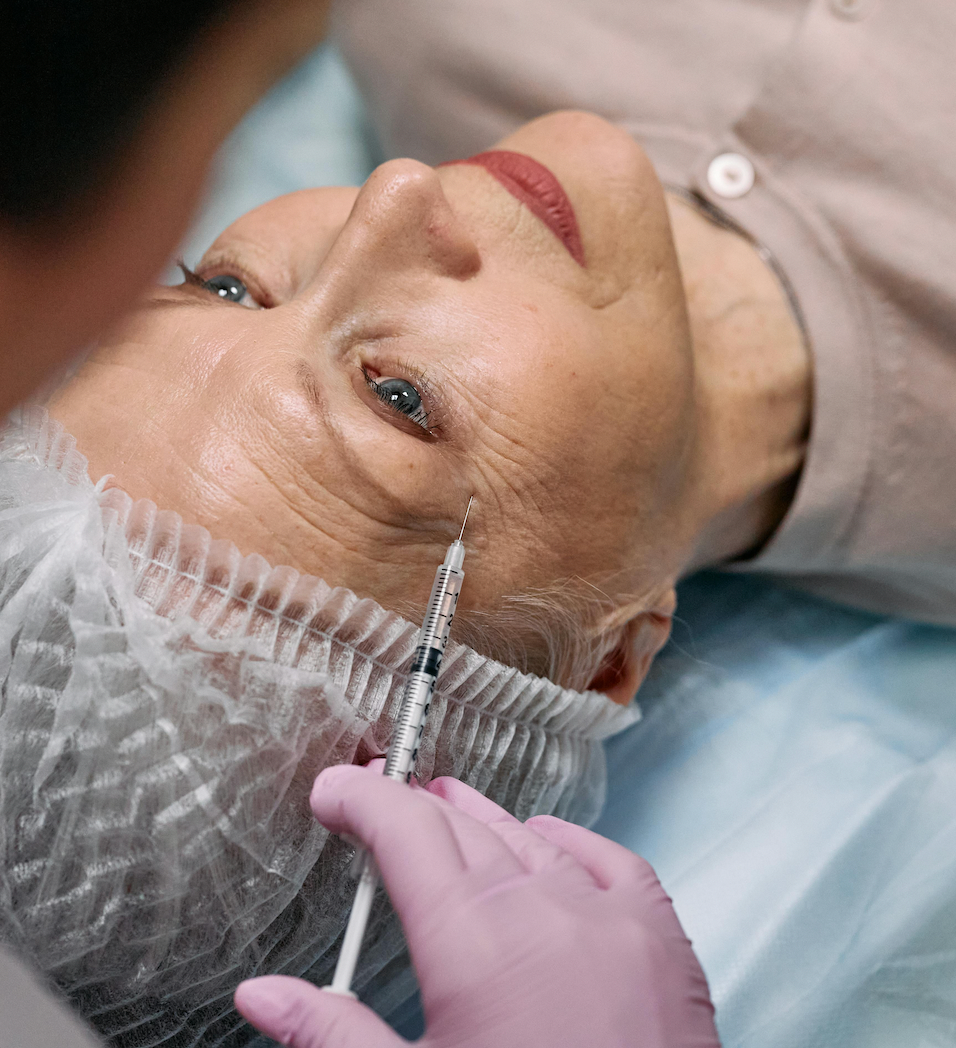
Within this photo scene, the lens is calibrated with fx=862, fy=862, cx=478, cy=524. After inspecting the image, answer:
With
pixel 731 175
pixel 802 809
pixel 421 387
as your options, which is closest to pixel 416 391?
pixel 421 387

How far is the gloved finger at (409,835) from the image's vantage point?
27.8 inches

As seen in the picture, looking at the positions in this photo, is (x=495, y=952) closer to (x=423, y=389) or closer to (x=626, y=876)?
(x=626, y=876)

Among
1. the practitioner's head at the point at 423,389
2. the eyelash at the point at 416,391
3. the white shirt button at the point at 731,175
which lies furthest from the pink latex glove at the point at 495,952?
the white shirt button at the point at 731,175

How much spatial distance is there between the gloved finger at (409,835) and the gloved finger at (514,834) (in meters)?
0.02

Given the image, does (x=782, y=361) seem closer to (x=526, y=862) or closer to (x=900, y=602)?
(x=900, y=602)

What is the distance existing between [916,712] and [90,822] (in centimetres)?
127

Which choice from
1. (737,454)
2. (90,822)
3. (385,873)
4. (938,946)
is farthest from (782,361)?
(90,822)

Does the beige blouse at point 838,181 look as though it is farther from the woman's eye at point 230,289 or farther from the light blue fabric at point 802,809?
the woman's eye at point 230,289

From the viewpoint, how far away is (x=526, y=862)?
767 mm

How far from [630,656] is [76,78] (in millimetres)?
959

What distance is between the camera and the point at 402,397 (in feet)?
3.09

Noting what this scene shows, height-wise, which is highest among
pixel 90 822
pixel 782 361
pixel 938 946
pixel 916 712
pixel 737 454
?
pixel 782 361

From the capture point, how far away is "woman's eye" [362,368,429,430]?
3.08 feet

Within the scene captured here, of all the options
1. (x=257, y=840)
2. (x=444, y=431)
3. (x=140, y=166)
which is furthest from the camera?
(x=444, y=431)
